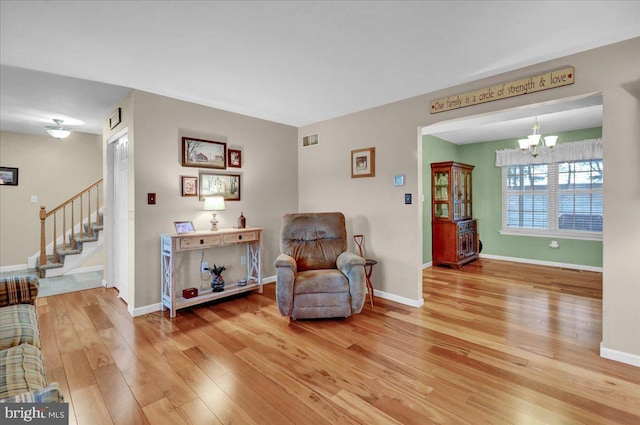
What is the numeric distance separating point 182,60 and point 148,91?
37.2 inches

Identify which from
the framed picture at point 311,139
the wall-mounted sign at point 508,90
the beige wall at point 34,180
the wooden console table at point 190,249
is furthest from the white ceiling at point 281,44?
the beige wall at point 34,180

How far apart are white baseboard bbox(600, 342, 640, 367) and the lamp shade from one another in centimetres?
376

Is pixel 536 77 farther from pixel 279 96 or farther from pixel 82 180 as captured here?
pixel 82 180

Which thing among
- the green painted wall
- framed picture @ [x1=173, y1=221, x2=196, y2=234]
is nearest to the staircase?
framed picture @ [x1=173, y1=221, x2=196, y2=234]

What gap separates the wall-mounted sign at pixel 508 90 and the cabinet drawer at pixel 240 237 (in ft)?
8.40

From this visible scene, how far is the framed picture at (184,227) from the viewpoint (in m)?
3.39

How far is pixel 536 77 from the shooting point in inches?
102

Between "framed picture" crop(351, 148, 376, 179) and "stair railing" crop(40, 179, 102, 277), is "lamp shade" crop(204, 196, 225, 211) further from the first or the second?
"stair railing" crop(40, 179, 102, 277)

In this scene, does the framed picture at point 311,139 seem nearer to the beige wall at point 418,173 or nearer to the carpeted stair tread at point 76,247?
the beige wall at point 418,173

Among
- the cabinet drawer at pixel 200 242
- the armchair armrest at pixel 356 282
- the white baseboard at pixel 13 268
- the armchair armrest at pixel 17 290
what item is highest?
the cabinet drawer at pixel 200 242

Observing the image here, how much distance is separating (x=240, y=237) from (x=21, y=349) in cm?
234

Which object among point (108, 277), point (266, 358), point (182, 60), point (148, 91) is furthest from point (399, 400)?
point (108, 277)

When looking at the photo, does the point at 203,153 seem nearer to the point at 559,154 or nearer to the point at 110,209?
the point at 110,209

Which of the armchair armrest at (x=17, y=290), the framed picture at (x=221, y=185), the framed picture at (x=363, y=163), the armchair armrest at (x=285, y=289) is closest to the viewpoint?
the armchair armrest at (x=17, y=290)
